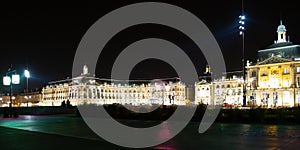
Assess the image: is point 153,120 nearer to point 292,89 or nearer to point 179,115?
point 179,115

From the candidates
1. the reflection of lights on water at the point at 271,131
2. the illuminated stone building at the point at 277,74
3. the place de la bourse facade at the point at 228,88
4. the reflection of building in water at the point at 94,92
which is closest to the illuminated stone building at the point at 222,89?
the place de la bourse facade at the point at 228,88

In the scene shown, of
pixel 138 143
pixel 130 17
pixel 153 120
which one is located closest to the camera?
pixel 138 143

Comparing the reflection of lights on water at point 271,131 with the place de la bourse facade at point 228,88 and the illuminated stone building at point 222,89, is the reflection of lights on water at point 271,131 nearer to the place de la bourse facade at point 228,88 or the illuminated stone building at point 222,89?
the place de la bourse facade at point 228,88

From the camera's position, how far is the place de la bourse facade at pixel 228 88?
10656 centimetres

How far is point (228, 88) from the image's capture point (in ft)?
445

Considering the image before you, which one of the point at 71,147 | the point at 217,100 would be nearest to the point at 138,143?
the point at 71,147

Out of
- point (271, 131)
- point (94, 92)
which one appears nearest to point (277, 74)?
point (271, 131)

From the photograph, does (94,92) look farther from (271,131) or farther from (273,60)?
(271,131)

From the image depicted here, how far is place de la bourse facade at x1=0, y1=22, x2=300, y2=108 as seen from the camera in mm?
106562

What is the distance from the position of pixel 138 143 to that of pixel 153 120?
1752cm

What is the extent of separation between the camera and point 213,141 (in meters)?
16.4

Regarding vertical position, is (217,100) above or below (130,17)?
below

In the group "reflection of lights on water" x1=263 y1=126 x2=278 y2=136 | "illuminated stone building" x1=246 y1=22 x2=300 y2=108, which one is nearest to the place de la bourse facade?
"illuminated stone building" x1=246 y1=22 x2=300 y2=108

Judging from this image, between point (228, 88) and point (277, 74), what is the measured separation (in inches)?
1079
